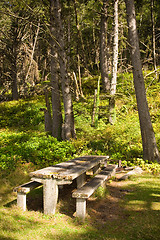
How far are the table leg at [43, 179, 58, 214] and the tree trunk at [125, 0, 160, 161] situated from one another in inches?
191

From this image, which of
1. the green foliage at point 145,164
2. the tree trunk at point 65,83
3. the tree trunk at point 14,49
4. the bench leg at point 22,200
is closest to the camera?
the bench leg at point 22,200

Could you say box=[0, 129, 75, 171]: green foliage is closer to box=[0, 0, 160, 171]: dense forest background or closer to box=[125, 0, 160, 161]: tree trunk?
box=[0, 0, 160, 171]: dense forest background

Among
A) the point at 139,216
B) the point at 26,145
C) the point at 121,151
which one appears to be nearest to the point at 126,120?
the point at 121,151

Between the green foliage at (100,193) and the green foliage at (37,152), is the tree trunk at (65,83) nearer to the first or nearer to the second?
the green foliage at (37,152)

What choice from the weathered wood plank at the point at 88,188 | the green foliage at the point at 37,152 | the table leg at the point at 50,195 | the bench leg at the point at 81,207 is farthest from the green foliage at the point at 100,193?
the green foliage at the point at 37,152

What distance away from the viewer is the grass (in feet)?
12.6

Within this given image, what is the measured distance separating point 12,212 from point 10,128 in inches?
415

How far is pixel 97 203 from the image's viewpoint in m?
5.38

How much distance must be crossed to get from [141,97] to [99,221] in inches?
205

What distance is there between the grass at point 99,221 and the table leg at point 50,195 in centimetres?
15

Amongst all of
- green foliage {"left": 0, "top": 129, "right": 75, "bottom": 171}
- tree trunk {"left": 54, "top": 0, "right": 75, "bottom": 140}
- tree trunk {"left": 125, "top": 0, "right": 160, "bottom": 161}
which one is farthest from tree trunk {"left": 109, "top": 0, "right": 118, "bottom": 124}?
green foliage {"left": 0, "top": 129, "right": 75, "bottom": 171}

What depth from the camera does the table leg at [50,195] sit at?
14.9ft

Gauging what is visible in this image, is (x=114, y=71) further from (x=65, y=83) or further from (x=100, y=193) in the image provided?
(x=100, y=193)

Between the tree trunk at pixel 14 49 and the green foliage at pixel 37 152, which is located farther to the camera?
→ the tree trunk at pixel 14 49
